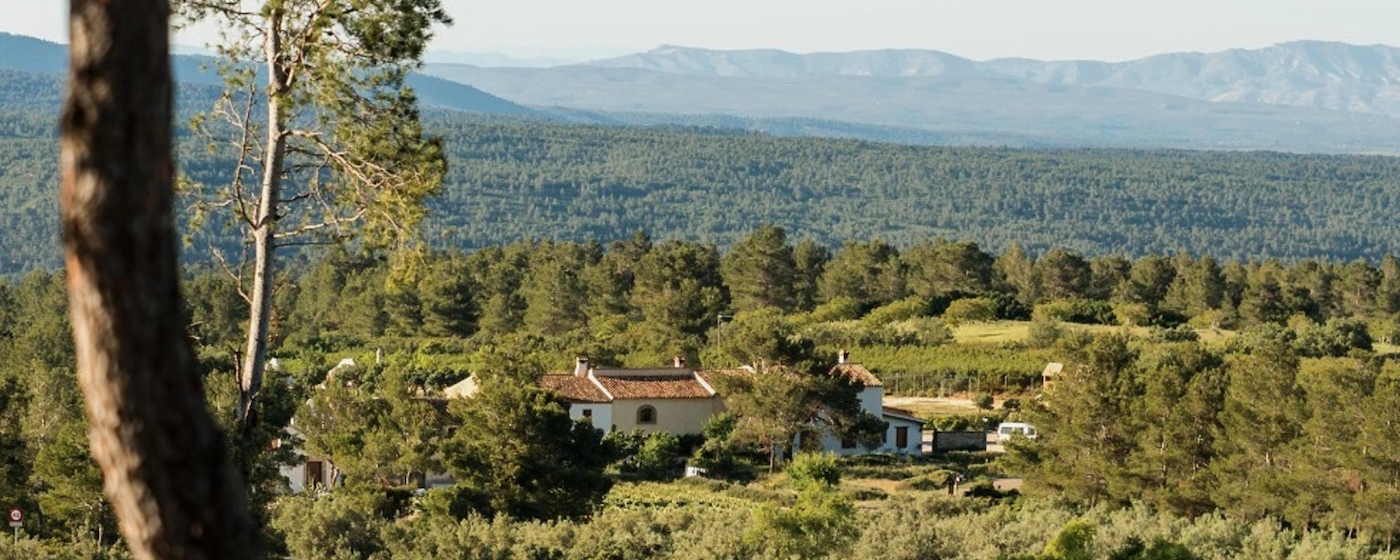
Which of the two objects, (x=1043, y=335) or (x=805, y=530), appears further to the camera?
(x=1043, y=335)

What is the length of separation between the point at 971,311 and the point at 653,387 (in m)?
25.7

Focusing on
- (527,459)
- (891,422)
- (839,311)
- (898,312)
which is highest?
(527,459)

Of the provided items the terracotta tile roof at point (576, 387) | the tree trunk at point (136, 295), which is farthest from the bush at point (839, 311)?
the tree trunk at point (136, 295)

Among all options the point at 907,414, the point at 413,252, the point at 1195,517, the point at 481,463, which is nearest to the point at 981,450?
the point at 907,414

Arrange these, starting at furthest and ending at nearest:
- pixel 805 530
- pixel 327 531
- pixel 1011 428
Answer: pixel 1011 428 → pixel 805 530 → pixel 327 531

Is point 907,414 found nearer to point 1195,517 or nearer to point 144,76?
point 1195,517

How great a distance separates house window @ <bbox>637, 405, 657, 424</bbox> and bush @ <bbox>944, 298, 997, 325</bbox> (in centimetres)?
2470

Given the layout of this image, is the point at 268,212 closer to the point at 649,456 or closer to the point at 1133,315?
the point at 649,456

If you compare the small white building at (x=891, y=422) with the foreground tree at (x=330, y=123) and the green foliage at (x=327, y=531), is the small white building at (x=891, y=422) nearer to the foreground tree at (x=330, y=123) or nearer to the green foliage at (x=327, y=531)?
the green foliage at (x=327, y=531)

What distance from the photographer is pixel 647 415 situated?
48.0m

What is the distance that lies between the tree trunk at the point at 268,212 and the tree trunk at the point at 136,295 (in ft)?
20.3

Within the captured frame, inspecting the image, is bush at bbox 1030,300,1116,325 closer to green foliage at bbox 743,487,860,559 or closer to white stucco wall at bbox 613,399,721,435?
white stucco wall at bbox 613,399,721,435

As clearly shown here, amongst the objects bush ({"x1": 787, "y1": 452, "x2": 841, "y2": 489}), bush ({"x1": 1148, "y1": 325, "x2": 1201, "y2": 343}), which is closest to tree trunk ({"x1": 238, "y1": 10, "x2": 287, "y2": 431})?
bush ({"x1": 787, "y1": 452, "x2": 841, "y2": 489})

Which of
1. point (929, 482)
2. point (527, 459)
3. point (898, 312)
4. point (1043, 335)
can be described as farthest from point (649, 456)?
point (898, 312)
